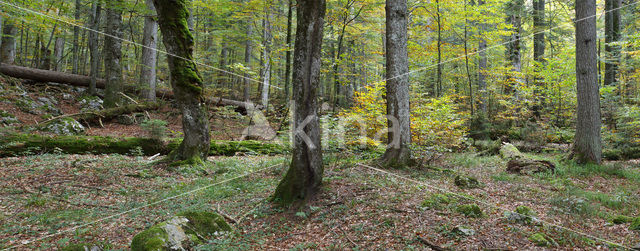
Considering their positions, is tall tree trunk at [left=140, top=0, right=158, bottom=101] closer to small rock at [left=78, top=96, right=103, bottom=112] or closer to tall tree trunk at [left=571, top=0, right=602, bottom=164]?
small rock at [left=78, top=96, right=103, bottom=112]

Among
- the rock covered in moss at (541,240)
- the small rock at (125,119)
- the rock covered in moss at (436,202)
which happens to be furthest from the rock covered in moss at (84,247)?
the small rock at (125,119)

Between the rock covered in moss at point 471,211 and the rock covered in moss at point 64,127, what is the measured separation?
1023 centimetres

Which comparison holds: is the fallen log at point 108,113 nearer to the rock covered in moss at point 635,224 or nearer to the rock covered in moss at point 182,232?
the rock covered in moss at point 182,232

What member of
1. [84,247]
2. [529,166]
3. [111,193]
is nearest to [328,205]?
[84,247]

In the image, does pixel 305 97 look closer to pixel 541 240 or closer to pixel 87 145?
pixel 541 240

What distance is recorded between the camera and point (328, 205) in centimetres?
461

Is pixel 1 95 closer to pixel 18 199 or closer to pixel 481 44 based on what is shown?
pixel 18 199

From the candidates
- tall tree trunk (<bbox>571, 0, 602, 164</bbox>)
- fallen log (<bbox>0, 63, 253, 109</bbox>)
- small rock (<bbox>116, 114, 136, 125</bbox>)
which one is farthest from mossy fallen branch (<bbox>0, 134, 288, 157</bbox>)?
tall tree trunk (<bbox>571, 0, 602, 164</bbox>)

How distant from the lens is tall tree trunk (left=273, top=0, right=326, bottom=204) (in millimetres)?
4562

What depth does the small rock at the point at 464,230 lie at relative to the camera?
358 centimetres

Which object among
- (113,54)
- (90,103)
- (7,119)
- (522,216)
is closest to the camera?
(522,216)

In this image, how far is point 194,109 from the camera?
7.17m

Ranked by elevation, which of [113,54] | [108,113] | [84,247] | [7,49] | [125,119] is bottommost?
[84,247]

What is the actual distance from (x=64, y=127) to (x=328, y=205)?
874 cm
